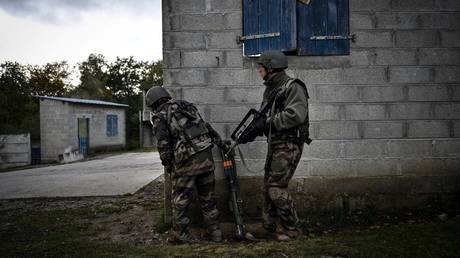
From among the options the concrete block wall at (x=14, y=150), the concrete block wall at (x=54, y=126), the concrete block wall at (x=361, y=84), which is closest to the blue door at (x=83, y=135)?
the concrete block wall at (x=54, y=126)

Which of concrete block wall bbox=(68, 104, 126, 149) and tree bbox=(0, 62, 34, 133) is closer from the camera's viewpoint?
concrete block wall bbox=(68, 104, 126, 149)

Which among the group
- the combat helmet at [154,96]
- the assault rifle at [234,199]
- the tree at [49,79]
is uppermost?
the tree at [49,79]

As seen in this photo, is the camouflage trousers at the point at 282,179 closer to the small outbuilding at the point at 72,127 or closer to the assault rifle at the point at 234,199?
the assault rifle at the point at 234,199

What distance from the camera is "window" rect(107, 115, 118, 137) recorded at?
2167cm

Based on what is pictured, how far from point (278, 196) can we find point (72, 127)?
1601 cm

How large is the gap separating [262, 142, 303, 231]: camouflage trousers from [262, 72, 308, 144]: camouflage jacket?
4.2 inches

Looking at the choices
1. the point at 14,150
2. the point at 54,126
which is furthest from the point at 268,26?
the point at 54,126

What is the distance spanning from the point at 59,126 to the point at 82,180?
9.82 m

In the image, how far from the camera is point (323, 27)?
447 cm

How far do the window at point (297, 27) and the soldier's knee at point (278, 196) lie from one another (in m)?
1.73

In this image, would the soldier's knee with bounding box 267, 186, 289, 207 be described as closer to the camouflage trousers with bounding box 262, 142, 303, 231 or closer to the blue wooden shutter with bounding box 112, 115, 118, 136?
the camouflage trousers with bounding box 262, 142, 303, 231

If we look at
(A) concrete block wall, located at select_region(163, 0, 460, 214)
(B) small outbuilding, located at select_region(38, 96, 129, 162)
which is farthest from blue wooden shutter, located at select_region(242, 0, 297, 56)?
(B) small outbuilding, located at select_region(38, 96, 129, 162)

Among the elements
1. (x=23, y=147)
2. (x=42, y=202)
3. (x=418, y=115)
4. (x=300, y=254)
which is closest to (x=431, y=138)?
(x=418, y=115)

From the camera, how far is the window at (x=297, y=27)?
4.41 m
